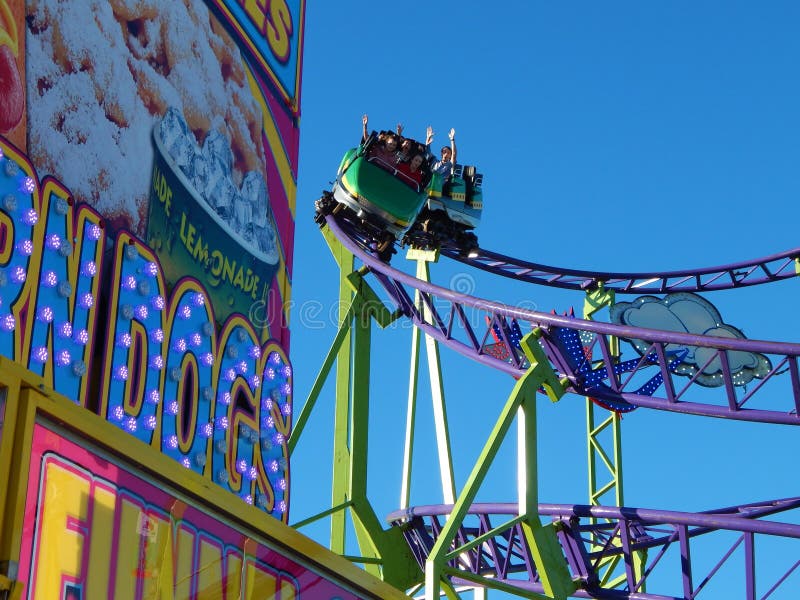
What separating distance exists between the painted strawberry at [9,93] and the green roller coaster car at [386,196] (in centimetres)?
576

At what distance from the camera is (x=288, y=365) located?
11.8 meters

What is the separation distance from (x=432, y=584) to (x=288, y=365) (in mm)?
3210

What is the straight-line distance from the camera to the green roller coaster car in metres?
13.9

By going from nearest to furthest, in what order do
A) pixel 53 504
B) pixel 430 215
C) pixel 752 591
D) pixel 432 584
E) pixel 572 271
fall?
pixel 53 504 → pixel 432 584 → pixel 752 591 → pixel 430 215 → pixel 572 271

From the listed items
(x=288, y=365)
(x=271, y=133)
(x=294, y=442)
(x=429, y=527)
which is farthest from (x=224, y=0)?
(x=429, y=527)

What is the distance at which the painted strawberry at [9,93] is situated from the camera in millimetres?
8273

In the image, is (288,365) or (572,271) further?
(572,271)

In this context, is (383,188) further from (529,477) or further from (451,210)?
(529,477)

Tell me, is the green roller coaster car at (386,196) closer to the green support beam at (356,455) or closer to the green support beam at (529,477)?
the green support beam at (356,455)

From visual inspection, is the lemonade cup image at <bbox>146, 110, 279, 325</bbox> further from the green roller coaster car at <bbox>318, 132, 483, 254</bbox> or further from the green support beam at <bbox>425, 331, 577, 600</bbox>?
the green support beam at <bbox>425, 331, 577, 600</bbox>

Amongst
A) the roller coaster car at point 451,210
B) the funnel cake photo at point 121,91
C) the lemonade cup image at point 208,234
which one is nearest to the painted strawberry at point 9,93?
the funnel cake photo at point 121,91

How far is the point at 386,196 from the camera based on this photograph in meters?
13.9

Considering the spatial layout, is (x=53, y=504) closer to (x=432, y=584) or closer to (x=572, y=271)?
(x=432, y=584)

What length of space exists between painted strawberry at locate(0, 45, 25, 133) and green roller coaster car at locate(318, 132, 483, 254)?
227 inches
